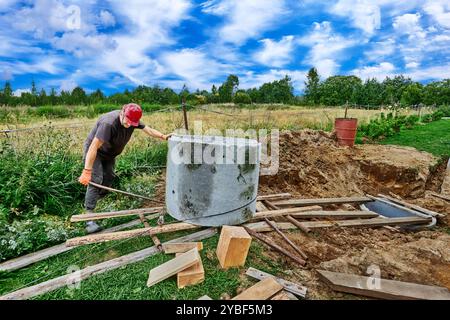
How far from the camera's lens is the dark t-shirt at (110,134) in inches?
152

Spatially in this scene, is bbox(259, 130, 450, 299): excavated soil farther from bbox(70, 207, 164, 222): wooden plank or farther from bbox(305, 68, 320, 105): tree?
bbox(305, 68, 320, 105): tree

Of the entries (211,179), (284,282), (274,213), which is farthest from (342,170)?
(284,282)

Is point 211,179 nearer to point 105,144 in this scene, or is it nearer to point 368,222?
point 105,144

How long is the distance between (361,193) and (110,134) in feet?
18.7

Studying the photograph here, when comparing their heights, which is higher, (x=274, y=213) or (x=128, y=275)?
(x=274, y=213)

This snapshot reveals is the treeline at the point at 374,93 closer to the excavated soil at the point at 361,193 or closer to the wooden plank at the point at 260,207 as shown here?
the excavated soil at the point at 361,193

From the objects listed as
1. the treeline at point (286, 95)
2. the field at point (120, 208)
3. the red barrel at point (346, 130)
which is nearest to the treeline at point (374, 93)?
the treeline at point (286, 95)

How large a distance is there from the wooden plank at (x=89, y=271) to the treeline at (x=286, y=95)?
1461cm

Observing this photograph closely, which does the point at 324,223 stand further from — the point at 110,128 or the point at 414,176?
the point at 414,176

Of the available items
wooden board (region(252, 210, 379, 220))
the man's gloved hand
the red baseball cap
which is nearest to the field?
wooden board (region(252, 210, 379, 220))

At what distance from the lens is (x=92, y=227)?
13.2 ft

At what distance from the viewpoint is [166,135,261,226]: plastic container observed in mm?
3590

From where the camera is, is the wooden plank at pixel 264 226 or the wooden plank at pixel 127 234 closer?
the wooden plank at pixel 127 234

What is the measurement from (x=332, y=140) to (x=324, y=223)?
6098 mm
